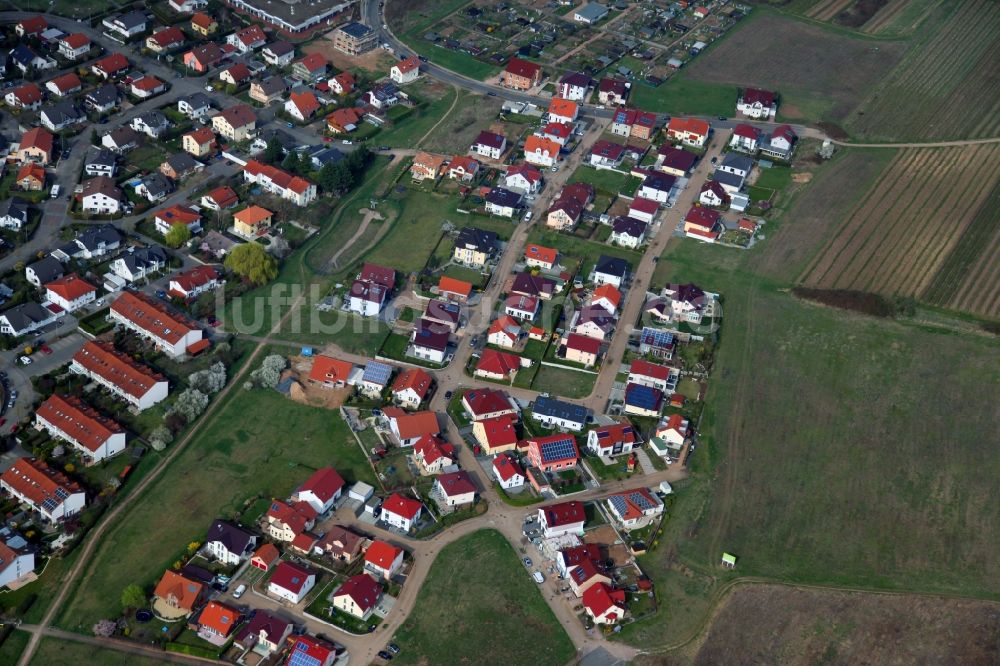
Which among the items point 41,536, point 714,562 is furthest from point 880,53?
point 41,536

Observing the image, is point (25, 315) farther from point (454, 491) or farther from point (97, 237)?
point (454, 491)

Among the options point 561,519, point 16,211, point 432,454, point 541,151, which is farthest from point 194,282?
point 561,519

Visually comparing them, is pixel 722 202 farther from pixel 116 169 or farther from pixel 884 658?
pixel 116 169

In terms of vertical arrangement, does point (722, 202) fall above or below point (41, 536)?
above

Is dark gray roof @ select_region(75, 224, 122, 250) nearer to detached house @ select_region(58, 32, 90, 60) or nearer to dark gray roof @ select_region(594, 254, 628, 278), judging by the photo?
detached house @ select_region(58, 32, 90, 60)

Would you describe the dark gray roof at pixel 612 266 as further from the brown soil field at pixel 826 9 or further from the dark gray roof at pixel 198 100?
the brown soil field at pixel 826 9

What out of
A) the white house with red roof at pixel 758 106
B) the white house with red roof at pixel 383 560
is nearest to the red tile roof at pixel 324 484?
the white house with red roof at pixel 383 560
